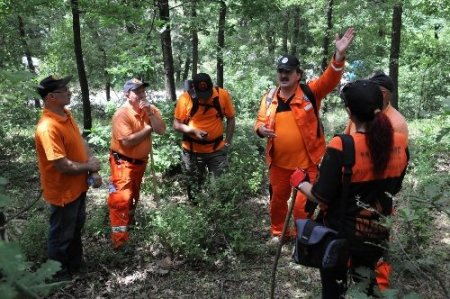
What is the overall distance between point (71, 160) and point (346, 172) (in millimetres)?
2992

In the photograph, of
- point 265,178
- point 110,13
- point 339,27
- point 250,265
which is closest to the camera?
point 250,265

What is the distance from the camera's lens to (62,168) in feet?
14.6

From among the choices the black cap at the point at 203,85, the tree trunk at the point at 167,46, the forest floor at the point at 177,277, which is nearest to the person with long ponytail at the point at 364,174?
the forest floor at the point at 177,277

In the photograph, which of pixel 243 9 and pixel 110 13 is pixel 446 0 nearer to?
pixel 243 9

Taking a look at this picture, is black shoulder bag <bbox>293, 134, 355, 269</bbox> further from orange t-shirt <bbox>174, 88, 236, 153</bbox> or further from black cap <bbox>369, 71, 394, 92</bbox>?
orange t-shirt <bbox>174, 88, 236, 153</bbox>

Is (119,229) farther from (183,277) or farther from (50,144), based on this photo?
Result: (50,144)

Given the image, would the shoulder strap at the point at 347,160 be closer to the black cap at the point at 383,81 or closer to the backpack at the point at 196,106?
the black cap at the point at 383,81

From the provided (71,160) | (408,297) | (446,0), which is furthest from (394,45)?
(408,297)

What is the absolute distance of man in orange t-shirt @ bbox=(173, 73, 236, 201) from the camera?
6246mm

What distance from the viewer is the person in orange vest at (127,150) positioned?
17.9ft

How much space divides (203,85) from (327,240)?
3646mm

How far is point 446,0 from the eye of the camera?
10.5 m

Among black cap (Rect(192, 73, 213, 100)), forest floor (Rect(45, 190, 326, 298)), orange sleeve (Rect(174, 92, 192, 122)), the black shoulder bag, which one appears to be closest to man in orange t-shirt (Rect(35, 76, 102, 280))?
forest floor (Rect(45, 190, 326, 298))

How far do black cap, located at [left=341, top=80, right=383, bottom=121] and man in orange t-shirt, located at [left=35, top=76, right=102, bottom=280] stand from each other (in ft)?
9.52
